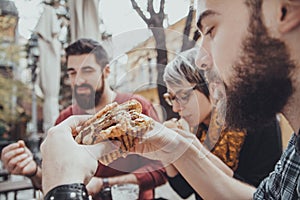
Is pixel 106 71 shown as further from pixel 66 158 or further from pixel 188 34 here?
pixel 66 158

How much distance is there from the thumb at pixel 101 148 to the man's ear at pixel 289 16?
428 millimetres

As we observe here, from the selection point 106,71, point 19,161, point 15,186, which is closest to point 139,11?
point 106,71

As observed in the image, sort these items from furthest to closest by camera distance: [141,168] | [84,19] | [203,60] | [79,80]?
[84,19], [79,80], [141,168], [203,60]

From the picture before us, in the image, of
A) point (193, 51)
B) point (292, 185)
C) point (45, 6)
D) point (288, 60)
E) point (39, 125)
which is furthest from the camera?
point (39, 125)

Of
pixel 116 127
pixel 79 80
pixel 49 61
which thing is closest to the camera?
pixel 116 127

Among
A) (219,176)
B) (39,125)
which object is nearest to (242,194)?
(219,176)

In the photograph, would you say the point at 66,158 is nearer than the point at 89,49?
Yes

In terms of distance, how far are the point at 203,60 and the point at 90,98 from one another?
0.36m

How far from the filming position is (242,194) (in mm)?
945

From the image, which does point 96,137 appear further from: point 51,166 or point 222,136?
point 222,136

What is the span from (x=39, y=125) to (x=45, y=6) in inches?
19.9

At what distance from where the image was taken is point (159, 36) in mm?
935

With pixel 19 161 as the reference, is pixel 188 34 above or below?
above

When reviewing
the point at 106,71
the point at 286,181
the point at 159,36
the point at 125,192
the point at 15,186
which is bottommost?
the point at 15,186
